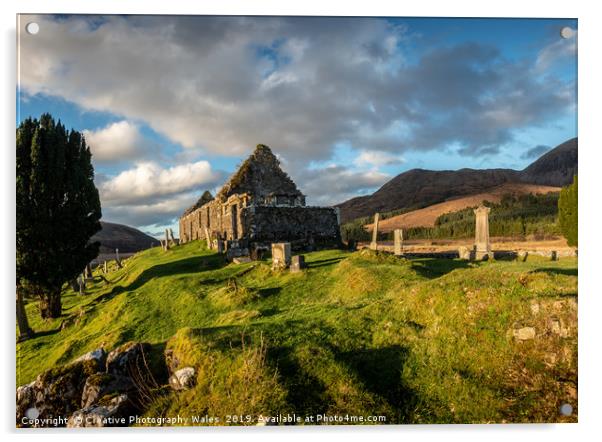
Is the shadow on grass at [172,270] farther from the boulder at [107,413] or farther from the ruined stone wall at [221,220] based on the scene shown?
the boulder at [107,413]

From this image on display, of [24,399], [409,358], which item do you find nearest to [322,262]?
[409,358]

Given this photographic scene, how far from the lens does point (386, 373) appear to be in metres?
5.01

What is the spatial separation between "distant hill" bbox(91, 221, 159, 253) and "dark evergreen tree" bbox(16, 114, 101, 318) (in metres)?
14.8

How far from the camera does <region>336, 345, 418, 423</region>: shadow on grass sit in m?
4.77

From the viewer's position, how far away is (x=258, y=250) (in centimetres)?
1814

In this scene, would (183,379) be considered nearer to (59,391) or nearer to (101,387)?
(101,387)

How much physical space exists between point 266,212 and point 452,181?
1173 centimetres

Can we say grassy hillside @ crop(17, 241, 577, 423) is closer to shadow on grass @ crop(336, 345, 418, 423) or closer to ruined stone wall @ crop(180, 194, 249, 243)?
shadow on grass @ crop(336, 345, 418, 423)

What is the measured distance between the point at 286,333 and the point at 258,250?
12.5 metres

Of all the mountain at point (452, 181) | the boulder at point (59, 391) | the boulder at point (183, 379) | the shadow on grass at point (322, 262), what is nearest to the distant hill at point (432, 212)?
the mountain at point (452, 181)

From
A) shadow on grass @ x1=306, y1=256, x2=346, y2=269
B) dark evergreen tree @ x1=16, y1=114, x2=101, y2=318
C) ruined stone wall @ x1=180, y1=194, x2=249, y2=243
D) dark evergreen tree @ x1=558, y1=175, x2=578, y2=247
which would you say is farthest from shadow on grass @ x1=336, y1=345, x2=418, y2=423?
ruined stone wall @ x1=180, y1=194, x2=249, y2=243

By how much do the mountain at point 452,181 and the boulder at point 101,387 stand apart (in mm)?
8371

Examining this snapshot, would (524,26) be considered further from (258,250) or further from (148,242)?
(148,242)
